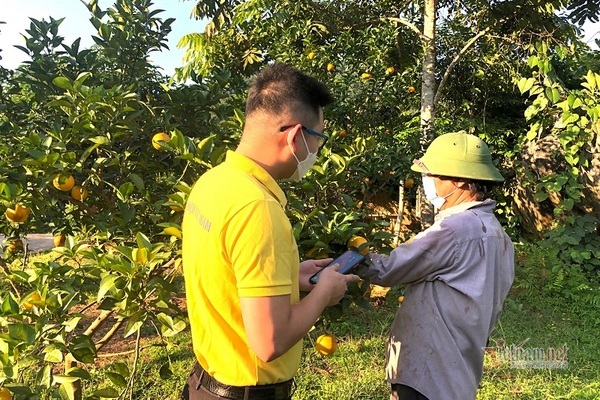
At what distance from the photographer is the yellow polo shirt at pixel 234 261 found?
96cm

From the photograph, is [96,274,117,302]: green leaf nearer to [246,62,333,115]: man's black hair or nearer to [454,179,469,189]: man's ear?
[246,62,333,115]: man's black hair

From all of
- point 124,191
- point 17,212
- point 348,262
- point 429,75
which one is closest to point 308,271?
point 348,262

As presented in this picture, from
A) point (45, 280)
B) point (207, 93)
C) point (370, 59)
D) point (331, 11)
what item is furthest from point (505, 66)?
point (45, 280)

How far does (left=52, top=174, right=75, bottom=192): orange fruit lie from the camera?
6.25 ft

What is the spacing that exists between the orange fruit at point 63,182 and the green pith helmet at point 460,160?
4.59 ft

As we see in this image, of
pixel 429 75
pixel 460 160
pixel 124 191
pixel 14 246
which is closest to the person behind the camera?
pixel 460 160

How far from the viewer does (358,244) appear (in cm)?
171

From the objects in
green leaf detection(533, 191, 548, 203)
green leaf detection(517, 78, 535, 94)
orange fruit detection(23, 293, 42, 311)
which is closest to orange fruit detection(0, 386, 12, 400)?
orange fruit detection(23, 293, 42, 311)

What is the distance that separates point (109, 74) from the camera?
267 cm

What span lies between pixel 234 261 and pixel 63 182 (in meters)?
1.25

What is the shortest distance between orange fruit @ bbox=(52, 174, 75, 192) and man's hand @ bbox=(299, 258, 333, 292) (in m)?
1.11

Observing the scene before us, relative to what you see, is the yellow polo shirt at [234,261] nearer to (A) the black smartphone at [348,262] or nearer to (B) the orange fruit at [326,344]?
(A) the black smartphone at [348,262]

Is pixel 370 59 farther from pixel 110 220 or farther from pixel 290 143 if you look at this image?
pixel 290 143

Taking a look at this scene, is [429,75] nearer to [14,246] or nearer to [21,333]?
[14,246]
